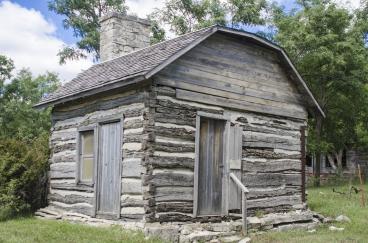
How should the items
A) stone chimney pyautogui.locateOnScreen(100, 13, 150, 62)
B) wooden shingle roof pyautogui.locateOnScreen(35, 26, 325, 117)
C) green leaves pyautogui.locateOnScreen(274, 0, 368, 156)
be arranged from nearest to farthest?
wooden shingle roof pyautogui.locateOnScreen(35, 26, 325, 117) → stone chimney pyautogui.locateOnScreen(100, 13, 150, 62) → green leaves pyautogui.locateOnScreen(274, 0, 368, 156)

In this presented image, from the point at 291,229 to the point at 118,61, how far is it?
21.1 feet

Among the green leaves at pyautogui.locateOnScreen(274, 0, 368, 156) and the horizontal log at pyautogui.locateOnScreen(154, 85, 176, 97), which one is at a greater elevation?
the green leaves at pyautogui.locateOnScreen(274, 0, 368, 156)

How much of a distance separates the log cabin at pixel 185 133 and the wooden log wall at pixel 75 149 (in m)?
0.03

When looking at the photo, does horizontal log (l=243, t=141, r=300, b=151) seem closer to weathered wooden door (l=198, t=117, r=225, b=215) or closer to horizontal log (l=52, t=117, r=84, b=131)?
→ weathered wooden door (l=198, t=117, r=225, b=215)

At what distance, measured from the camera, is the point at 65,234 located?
10.1 metres

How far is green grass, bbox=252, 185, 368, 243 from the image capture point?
422 inches

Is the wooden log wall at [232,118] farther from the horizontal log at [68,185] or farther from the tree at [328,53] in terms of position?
the tree at [328,53]

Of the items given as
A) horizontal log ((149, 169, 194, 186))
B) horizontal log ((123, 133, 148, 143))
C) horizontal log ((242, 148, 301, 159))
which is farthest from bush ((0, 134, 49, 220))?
horizontal log ((242, 148, 301, 159))

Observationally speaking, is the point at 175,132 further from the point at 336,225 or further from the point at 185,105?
the point at 336,225

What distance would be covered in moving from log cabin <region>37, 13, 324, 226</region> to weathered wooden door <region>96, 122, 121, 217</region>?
0.02 metres

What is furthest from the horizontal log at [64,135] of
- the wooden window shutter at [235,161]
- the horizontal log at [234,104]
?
the wooden window shutter at [235,161]

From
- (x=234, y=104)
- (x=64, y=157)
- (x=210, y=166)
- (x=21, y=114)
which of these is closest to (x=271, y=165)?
(x=234, y=104)

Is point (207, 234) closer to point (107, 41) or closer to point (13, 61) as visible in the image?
point (107, 41)

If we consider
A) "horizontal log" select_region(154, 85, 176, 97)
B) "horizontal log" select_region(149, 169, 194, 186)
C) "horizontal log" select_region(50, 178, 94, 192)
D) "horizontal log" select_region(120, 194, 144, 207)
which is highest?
"horizontal log" select_region(154, 85, 176, 97)
